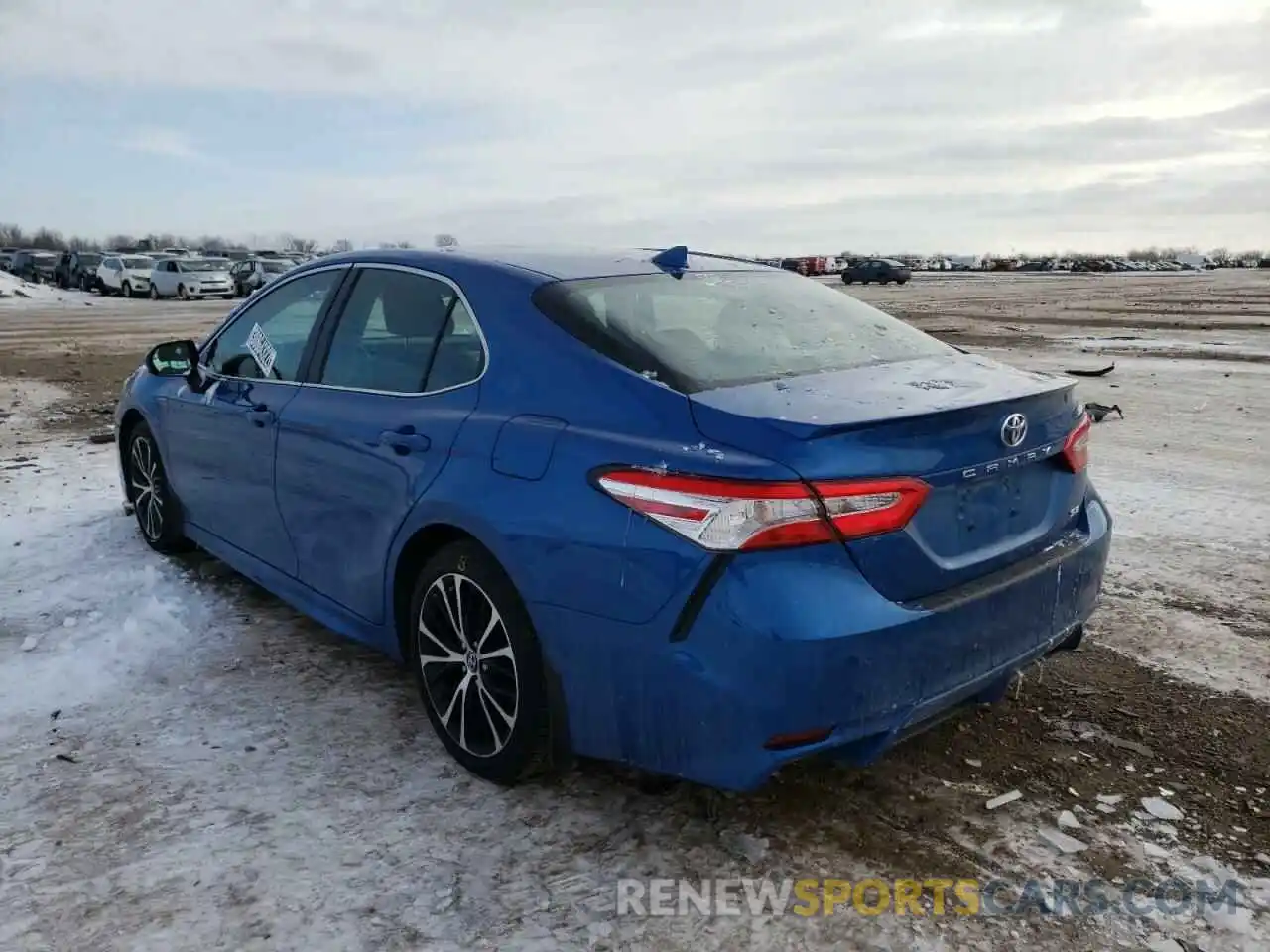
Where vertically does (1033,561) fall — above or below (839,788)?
above

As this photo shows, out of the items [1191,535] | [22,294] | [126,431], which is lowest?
[1191,535]

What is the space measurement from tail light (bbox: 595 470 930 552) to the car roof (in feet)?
3.73

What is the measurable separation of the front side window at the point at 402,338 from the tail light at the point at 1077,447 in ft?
6.03

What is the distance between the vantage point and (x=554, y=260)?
140 inches

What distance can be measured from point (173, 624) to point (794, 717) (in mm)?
3108

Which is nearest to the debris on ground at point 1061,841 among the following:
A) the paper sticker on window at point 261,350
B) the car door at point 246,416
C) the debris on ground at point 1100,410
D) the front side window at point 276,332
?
the car door at point 246,416

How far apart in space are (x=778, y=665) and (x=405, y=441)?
154 cm

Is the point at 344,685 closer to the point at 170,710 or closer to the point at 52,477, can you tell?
the point at 170,710

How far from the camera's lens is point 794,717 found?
2.45 m

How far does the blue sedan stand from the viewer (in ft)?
8.08

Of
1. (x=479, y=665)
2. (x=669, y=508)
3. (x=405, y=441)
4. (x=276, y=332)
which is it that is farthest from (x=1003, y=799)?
(x=276, y=332)

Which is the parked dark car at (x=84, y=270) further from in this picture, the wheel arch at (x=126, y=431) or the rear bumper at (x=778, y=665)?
the rear bumper at (x=778, y=665)

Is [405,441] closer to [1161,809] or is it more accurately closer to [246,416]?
[246,416]

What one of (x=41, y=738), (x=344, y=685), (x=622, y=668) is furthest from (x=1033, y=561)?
(x=41, y=738)
